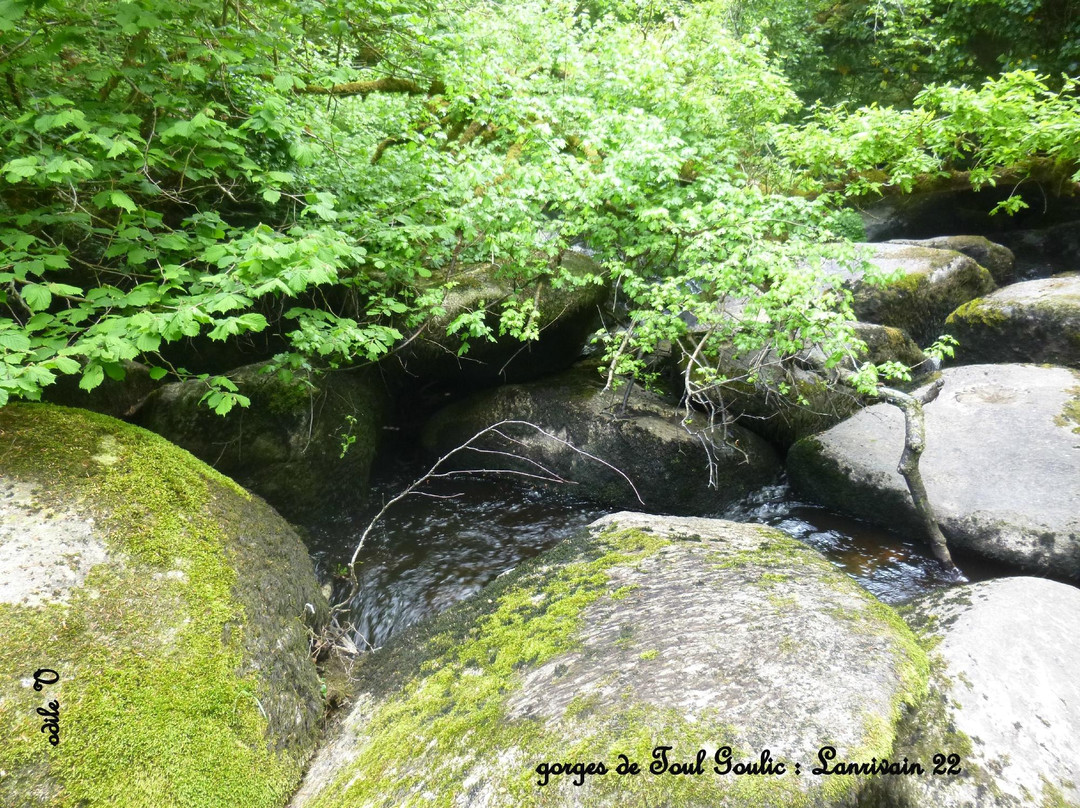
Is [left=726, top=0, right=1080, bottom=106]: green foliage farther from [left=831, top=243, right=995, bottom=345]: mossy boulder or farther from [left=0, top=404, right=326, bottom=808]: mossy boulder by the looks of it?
[left=0, top=404, right=326, bottom=808]: mossy boulder

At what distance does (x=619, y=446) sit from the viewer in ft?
21.0

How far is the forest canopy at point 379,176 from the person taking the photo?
3.05m

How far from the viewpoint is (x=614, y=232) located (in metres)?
6.15

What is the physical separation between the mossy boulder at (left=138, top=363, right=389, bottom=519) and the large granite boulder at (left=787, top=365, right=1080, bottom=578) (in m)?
5.11

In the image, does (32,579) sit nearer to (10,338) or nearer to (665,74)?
(10,338)

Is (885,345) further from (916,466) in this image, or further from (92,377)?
(92,377)

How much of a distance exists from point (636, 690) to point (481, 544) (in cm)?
368

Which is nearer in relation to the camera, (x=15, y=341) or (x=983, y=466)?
(x=15, y=341)

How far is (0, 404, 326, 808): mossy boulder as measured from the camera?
204cm

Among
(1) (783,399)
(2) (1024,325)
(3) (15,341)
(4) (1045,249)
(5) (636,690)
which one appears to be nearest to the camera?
(5) (636,690)

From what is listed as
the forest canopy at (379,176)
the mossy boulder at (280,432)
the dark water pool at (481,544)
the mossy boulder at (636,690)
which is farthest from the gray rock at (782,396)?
the mossy boulder at (280,432)

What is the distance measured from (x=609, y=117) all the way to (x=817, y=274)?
9.73 ft

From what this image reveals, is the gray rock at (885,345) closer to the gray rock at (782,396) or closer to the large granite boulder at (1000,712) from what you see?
the gray rock at (782,396)

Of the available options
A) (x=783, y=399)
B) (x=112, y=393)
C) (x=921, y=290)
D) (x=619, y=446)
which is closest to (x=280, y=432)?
(x=112, y=393)
